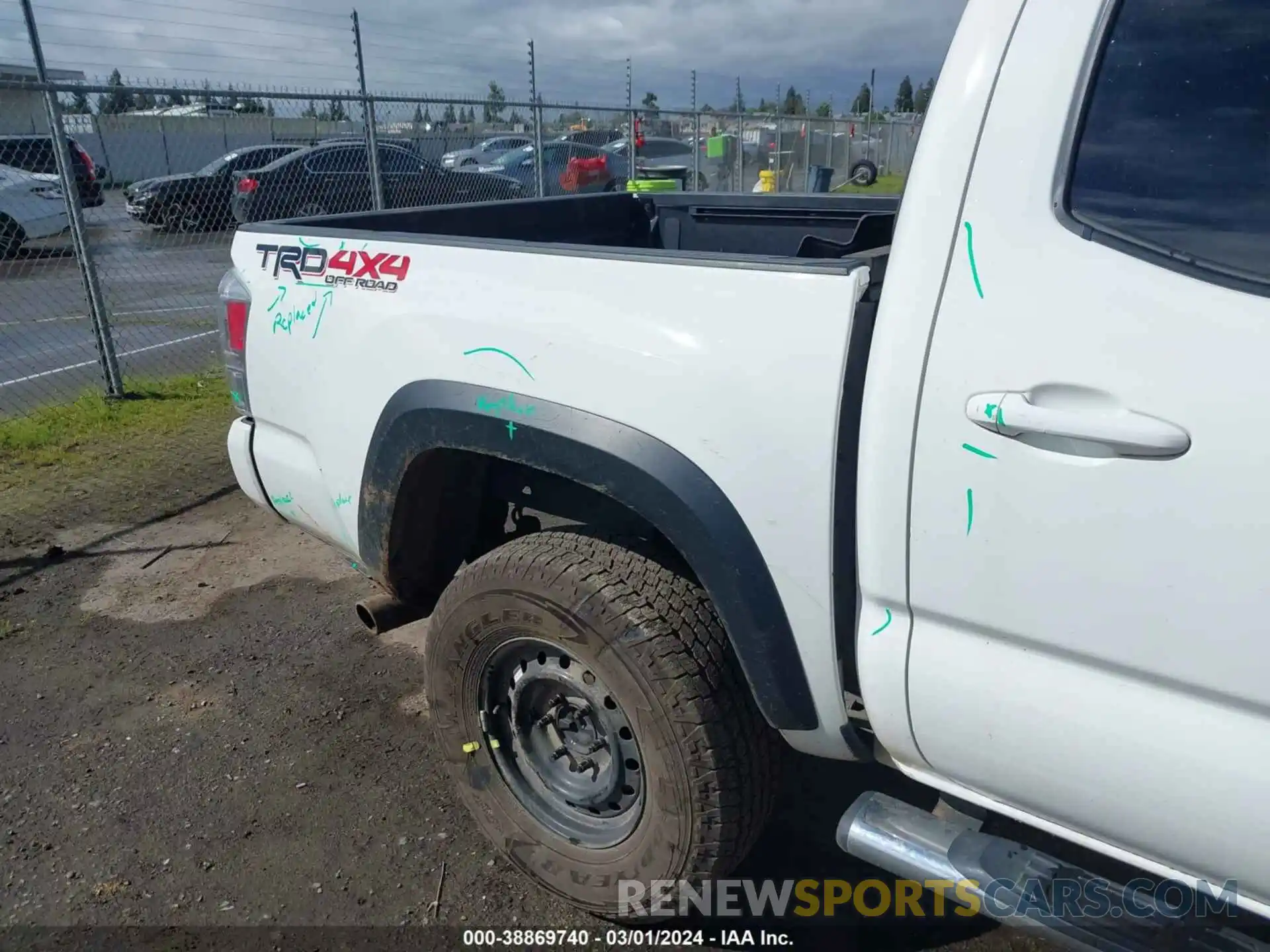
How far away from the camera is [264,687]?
349 centimetres

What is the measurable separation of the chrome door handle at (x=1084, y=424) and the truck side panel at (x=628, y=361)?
0.89 ft

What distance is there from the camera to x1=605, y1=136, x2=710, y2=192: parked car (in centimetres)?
1727

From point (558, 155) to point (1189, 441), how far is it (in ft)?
47.3

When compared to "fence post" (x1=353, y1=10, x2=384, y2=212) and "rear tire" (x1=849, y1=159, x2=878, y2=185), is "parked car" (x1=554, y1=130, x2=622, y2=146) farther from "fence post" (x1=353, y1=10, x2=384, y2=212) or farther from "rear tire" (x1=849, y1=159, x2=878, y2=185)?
"rear tire" (x1=849, y1=159, x2=878, y2=185)

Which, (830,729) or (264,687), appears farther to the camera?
(264,687)

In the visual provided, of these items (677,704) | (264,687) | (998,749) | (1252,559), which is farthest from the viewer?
(264,687)

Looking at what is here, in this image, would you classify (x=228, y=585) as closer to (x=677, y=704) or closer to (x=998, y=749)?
(x=677, y=704)

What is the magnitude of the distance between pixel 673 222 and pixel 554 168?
35.5ft

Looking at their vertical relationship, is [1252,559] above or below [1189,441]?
below

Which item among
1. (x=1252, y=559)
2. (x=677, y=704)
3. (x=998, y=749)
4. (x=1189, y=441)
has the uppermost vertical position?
(x=1189, y=441)

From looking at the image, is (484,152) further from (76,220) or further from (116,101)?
(76,220)

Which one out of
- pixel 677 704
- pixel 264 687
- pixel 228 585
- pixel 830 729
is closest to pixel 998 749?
pixel 830 729

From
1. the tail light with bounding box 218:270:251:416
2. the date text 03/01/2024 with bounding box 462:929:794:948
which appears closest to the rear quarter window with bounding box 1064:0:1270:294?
the date text 03/01/2024 with bounding box 462:929:794:948

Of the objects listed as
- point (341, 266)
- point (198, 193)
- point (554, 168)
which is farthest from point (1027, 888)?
point (198, 193)
